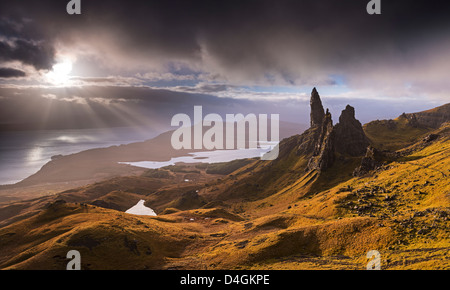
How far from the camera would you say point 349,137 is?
575ft

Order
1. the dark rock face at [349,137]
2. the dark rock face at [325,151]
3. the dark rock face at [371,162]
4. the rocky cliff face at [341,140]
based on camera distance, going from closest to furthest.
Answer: the dark rock face at [371,162] < the dark rock face at [325,151] < the rocky cliff face at [341,140] < the dark rock face at [349,137]

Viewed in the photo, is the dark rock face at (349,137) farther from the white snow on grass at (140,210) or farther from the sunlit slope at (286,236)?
the white snow on grass at (140,210)

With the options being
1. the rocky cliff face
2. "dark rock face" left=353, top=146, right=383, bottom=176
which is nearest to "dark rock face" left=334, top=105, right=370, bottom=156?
the rocky cliff face

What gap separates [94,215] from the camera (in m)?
82.8

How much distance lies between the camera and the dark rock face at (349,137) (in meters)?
170

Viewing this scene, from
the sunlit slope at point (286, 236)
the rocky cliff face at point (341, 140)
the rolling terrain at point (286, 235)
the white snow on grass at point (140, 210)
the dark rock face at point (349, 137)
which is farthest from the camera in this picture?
the white snow on grass at point (140, 210)

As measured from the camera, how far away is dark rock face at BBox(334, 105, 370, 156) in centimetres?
17025

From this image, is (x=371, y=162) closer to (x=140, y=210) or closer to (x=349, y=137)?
(x=349, y=137)

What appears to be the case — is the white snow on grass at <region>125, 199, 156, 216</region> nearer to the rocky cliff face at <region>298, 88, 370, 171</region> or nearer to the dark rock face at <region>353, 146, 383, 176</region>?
the rocky cliff face at <region>298, 88, 370, 171</region>

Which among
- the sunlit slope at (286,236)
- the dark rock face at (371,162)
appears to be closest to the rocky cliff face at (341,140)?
the dark rock face at (371,162)

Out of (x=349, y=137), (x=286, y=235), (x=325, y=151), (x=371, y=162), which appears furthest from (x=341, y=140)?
(x=286, y=235)

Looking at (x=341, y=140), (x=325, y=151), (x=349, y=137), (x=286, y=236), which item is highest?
(x=349, y=137)
